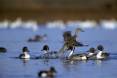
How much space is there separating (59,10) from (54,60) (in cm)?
33

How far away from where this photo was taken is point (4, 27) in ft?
9.91

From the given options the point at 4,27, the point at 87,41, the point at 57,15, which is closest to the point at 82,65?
the point at 87,41

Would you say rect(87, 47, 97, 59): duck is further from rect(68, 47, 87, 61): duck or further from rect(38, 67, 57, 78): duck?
rect(38, 67, 57, 78): duck

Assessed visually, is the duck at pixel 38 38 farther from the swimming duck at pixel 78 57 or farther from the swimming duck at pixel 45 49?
the swimming duck at pixel 78 57

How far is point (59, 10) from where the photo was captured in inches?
118

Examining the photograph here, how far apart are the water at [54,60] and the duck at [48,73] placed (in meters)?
0.03

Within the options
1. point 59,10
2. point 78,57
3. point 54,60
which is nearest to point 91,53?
point 78,57

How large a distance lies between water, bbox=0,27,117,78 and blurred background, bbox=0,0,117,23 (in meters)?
0.09

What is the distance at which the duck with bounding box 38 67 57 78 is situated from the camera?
2.85 metres

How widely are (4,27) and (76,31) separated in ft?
1.58

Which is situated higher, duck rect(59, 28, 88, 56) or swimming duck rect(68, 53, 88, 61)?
duck rect(59, 28, 88, 56)

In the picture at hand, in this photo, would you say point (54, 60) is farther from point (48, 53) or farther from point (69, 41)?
point (69, 41)

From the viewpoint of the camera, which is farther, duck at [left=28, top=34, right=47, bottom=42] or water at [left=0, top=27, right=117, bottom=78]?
duck at [left=28, top=34, right=47, bottom=42]

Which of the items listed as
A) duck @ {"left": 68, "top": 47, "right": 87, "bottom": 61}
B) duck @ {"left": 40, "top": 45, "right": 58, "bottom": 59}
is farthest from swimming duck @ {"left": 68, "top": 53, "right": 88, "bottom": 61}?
duck @ {"left": 40, "top": 45, "right": 58, "bottom": 59}
